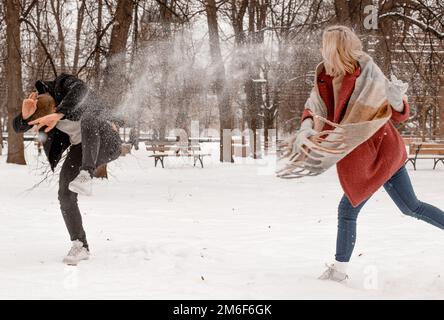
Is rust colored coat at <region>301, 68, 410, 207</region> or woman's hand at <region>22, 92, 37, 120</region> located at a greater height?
woman's hand at <region>22, 92, 37, 120</region>

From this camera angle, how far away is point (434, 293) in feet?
12.3

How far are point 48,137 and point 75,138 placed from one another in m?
0.20

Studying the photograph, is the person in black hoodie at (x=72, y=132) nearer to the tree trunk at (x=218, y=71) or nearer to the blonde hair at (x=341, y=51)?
the blonde hair at (x=341, y=51)

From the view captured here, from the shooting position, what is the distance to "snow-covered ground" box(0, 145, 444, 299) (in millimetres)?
3863

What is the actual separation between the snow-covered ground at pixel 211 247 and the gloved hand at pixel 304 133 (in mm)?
907

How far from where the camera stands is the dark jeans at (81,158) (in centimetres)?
452

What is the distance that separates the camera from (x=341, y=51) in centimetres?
378

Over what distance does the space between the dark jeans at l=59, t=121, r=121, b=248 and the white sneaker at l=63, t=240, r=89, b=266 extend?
0.07 meters

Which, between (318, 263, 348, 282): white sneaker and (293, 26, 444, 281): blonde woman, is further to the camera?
(318, 263, 348, 282): white sneaker

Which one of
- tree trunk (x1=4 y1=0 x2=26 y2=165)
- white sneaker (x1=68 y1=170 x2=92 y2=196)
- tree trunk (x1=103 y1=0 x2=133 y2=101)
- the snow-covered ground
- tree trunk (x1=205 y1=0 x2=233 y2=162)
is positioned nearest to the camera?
the snow-covered ground

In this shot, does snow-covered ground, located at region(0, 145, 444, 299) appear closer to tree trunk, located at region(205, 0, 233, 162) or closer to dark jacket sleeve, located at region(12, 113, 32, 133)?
dark jacket sleeve, located at region(12, 113, 32, 133)

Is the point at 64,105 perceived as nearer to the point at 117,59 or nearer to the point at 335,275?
the point at 335,275

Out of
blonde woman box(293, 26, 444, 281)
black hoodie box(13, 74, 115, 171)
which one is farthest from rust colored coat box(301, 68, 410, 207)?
black hoodie box(13, 74, 115, 171)

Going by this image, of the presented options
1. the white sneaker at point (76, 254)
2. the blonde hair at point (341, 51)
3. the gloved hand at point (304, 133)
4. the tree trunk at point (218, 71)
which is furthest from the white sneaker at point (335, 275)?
the tree trunk at point (218, 71)
